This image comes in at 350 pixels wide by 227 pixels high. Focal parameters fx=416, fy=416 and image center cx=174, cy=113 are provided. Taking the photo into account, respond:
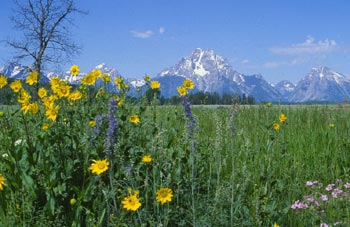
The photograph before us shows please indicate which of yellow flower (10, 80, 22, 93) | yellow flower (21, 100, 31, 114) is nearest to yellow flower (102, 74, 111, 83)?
yellow flower (10, 80, 22, 93)

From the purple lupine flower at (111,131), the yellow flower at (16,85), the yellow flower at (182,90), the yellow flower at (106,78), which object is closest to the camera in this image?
the purple lupine flower at (111,131)

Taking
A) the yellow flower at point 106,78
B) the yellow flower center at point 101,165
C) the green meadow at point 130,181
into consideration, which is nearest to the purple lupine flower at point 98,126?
the green meadow at point 130,181

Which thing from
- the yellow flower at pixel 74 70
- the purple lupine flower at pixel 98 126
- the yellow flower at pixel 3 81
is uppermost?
the yellow flower at pixel 74 70

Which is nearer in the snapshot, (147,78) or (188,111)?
(188,111)

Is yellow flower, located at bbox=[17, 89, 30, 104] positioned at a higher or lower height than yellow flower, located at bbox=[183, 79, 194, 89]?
lower

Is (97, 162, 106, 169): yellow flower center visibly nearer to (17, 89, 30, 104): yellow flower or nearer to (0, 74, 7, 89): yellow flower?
(17, 89, 30, 104): yellow flower

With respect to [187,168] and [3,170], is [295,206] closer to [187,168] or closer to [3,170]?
[187,168]

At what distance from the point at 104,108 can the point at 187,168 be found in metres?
1.12

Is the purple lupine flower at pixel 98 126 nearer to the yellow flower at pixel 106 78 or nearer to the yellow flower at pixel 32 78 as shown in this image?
the yellow flower at pixel 32 78

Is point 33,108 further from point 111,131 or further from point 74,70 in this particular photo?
point 111,131

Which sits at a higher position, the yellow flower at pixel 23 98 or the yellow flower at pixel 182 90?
the yellow flower at pixel 182 90

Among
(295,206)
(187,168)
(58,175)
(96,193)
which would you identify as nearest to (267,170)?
(295,206)

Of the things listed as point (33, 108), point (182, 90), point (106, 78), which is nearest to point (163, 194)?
point (182, 90)

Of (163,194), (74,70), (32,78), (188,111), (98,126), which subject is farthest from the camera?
(74,70)
